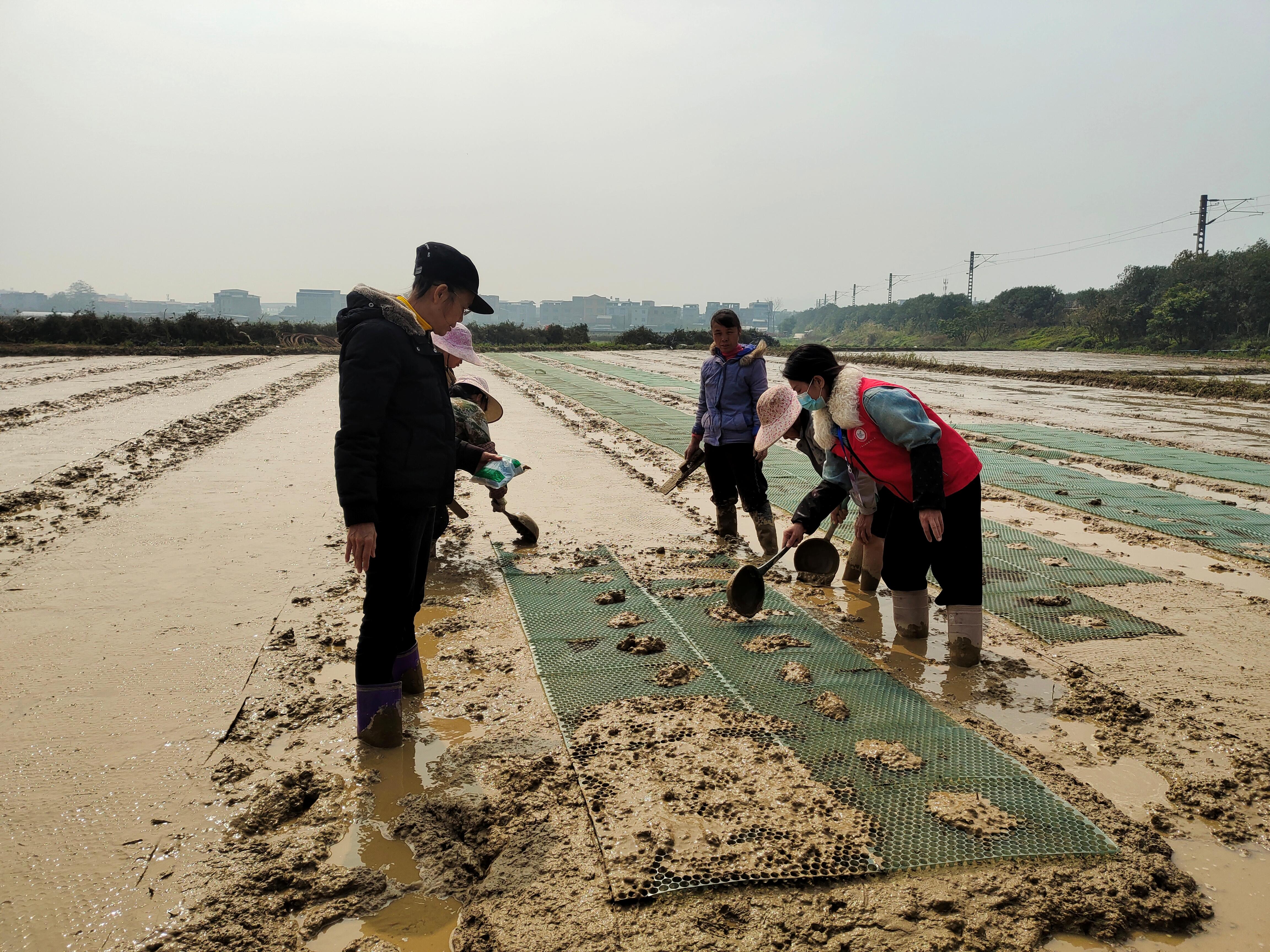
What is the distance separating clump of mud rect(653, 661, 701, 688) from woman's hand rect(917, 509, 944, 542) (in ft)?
3.74

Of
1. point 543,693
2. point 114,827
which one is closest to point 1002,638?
point 543,693

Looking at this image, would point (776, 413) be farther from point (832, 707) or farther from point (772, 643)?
point (832, 707)

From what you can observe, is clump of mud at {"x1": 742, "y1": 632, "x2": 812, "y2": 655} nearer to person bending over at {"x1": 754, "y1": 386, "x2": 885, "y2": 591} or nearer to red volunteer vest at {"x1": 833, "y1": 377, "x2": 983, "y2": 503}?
person bending over at {"x1": 754, "y1": 386, "x2": 885, "y2": 591}

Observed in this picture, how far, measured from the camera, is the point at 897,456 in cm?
347

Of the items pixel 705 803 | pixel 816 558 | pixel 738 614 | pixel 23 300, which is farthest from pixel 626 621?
pixel 23 300

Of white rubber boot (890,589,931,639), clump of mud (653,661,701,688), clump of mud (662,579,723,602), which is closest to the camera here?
clump of mud (653,661,701,688)

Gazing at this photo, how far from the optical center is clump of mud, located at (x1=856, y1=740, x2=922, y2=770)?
277cm

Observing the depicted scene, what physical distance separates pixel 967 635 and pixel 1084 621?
1.00 meters

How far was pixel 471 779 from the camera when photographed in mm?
2715

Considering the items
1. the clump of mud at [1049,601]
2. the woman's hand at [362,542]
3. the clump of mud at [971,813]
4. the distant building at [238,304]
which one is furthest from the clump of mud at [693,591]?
the distant building at [238,304]

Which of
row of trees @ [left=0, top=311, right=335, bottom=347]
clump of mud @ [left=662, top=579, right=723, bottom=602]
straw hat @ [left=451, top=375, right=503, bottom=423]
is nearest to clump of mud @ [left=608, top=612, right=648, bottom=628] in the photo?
clump of mud @ [left=662, top=579, right=723, bottom=602]

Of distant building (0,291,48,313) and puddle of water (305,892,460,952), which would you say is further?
distant building (0,291,48,313)

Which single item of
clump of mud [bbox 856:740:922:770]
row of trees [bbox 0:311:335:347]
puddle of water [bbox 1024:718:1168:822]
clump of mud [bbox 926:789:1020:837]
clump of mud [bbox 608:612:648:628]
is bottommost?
puddle of water [bbox 1024:718:1168:822]

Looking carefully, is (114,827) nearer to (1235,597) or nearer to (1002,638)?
(1002,638)
